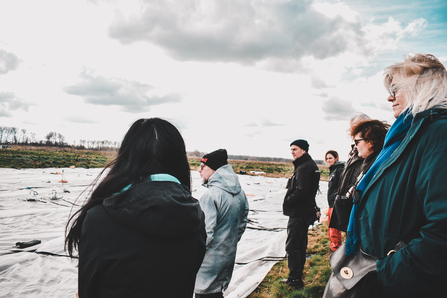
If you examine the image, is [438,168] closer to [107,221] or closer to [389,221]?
[389,221]

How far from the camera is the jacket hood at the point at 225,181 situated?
2307mm

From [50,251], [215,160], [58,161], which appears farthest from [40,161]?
[215,160]

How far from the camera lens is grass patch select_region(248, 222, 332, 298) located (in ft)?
10.3

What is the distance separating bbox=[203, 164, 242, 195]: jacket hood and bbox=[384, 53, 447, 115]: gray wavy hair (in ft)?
5.02

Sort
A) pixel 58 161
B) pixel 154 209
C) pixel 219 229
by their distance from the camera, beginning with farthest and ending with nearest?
1. pixel 58 161
2. pixel 219 229
3. pixel 154 209

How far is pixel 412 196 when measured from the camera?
101 cm

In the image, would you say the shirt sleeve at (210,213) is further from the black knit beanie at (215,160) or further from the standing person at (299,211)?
the standing person at (299,211)

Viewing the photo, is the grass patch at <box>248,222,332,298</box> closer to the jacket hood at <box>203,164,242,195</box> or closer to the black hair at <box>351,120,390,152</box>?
the jacket hood at <box>203,164,242,195</box>

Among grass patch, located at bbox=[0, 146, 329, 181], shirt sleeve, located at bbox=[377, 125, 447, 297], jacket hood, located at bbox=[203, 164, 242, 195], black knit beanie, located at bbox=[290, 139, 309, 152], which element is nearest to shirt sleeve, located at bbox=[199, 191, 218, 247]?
jacket hood, located at bbox=[203, 164, 242, 195]

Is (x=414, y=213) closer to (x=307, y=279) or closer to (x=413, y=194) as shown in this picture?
(x=413, y=194)

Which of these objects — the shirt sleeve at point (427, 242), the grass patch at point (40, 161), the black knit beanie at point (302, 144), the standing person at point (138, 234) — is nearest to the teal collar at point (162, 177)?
the standing person at point (138, 234)

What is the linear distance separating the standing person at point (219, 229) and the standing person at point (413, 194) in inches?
47.6

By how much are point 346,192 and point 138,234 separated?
2.28 meters

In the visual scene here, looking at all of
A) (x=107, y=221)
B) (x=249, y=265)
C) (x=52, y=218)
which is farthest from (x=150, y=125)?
(x=52, y=218)
